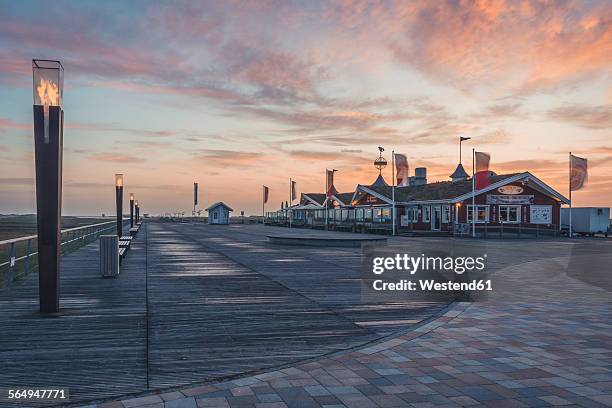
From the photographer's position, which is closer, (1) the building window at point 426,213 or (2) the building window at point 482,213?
(2) the building window at point 482,213

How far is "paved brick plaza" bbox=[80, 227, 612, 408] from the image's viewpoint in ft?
15.7

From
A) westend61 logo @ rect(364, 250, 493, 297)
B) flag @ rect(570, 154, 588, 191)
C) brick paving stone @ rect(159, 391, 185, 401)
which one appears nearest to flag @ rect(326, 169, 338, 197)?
flag @ rect(570, 154, 588, 191)

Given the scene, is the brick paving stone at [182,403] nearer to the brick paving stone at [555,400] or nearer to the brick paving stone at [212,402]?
the brick paving stone at [212,402]

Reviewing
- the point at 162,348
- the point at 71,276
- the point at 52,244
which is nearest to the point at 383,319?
the point at 162,348

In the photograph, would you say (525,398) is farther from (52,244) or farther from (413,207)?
(413,207)

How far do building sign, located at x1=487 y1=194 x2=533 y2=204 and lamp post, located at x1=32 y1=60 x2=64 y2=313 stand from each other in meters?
41.9

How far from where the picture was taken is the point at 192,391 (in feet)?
16.4

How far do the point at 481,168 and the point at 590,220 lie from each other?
11700mm

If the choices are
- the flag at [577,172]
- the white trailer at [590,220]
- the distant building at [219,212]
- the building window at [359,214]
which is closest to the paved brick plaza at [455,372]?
the flag at [577,172]

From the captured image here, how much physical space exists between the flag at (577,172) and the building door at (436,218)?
11404 millimetres

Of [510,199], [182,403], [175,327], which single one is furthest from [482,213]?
[182,403]

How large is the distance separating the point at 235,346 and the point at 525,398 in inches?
142

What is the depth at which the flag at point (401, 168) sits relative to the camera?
156 ft

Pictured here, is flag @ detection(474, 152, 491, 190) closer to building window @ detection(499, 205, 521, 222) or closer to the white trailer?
building window @ detection(499, 205, 521, 222)
